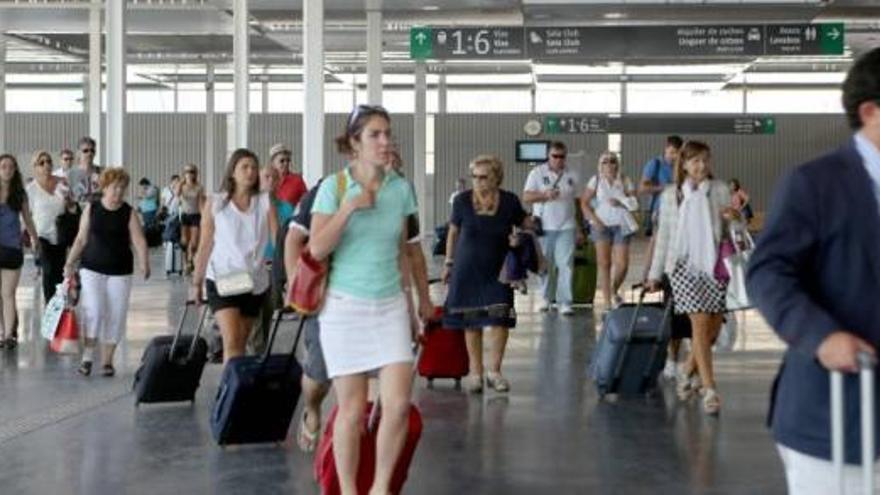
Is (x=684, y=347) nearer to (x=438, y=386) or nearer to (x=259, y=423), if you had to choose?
(x=438, y=386)

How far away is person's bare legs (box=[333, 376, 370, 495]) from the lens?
576 cm

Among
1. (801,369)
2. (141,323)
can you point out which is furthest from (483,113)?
(801,369)

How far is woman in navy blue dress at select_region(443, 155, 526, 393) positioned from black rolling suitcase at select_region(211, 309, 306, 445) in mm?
2474

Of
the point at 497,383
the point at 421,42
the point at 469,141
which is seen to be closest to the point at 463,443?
the point at 497,383

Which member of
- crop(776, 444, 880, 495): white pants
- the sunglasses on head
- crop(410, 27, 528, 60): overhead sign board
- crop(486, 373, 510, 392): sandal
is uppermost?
crop(410, 27, 528, 60): overhead sign board

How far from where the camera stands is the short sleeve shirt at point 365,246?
18.9 ft

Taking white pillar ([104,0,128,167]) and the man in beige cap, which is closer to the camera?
the man in beige cap

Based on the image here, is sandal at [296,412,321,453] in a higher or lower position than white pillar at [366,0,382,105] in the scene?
lower

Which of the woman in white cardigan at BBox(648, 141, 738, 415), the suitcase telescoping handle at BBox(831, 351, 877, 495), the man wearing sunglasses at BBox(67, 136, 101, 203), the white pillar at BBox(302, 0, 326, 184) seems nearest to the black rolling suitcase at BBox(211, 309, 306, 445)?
the woman in white cardigan at BBox(648, 141, 738, 415)

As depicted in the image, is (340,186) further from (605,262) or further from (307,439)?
(605,262)

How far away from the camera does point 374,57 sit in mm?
24141

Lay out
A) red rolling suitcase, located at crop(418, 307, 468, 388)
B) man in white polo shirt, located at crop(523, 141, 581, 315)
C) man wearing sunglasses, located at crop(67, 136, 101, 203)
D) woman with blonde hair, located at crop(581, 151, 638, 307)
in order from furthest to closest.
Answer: woman with blonde hair, located at crop(581, 151, 638, 307) → man in white polo shirt, located at crop(523, 141, 581, 315) → man wearing sunglasses, located at crop(67, 136, 101, 203) → red rolling suitcase, located at crop(418, 307, 468, 388)

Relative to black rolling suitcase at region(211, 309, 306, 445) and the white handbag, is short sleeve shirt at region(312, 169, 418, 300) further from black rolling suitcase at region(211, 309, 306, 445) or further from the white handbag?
the white handbag

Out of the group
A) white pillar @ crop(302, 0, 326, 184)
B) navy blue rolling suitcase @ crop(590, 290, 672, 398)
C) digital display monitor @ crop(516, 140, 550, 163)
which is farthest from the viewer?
digital display monitor @ crop(516, 140, 550, 163)
